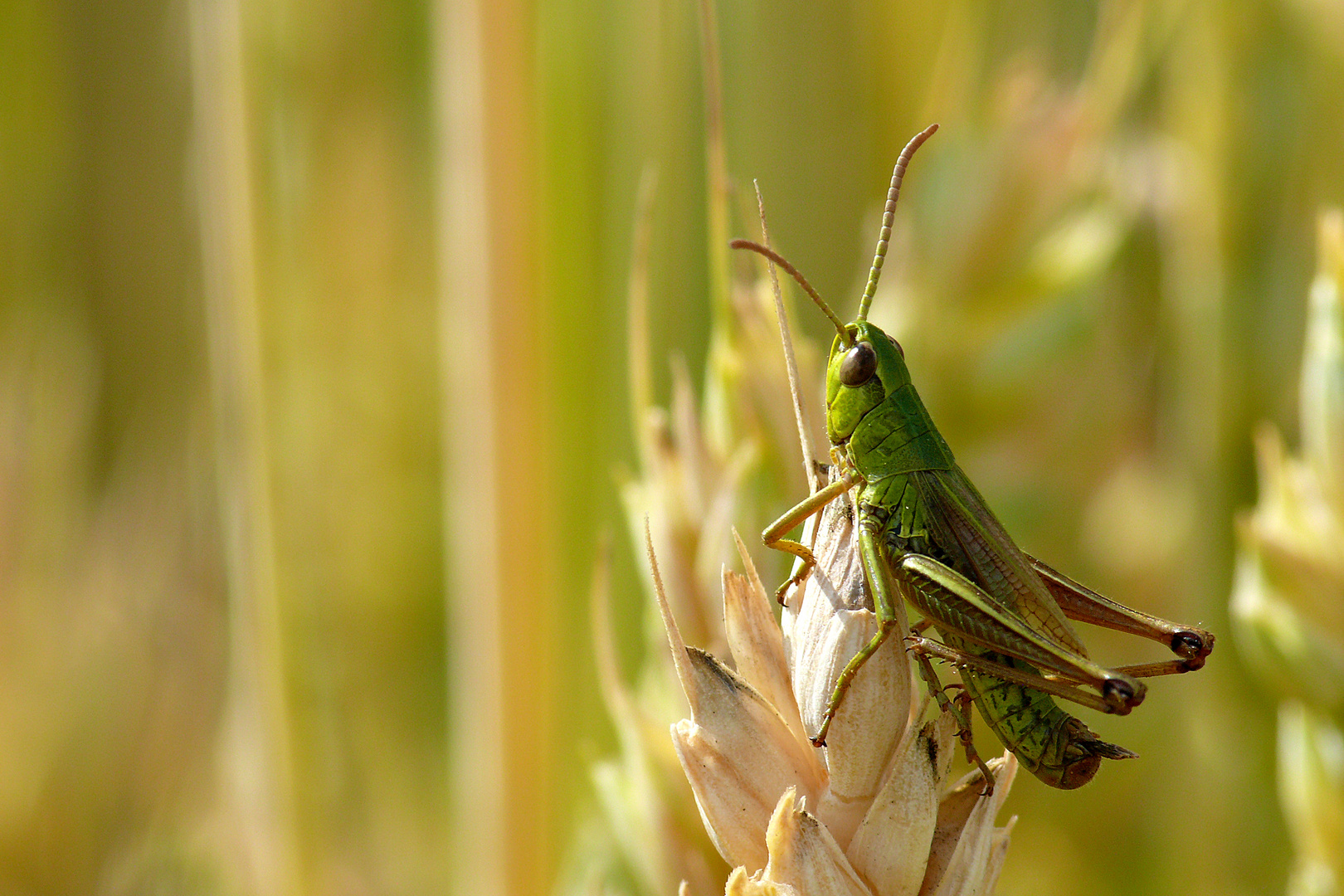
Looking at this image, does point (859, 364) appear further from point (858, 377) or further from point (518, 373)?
point (518, 373)

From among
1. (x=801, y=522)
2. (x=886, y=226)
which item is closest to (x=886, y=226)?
(x=886, y=226)

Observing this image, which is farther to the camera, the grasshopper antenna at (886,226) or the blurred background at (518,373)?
the blurred background at (518,373)

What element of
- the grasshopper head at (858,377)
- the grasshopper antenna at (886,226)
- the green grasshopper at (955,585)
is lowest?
the green grasshopper at (955,585)

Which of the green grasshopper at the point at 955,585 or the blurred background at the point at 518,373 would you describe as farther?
the blurred background at the point at 518,373

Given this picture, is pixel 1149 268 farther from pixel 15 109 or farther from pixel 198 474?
pixel 15 109

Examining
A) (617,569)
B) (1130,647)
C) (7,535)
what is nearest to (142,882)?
(7,535)

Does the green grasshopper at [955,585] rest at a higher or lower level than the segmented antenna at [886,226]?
lower
